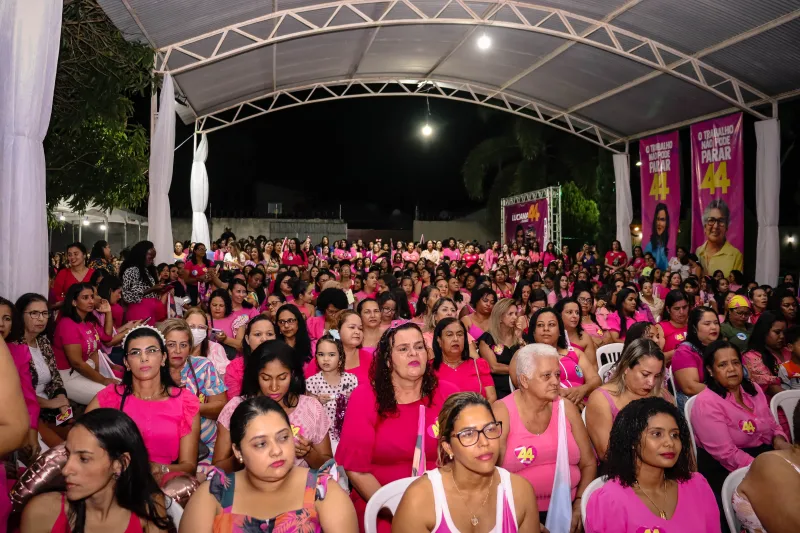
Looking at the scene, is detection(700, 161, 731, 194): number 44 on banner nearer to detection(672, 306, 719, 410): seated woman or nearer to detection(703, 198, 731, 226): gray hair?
detection(703, 198, 731, 226): gray hair

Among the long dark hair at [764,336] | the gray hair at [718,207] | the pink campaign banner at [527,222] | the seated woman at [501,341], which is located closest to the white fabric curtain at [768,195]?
the gray hair at [718,207]

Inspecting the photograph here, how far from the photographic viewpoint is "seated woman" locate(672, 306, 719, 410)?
4.43 metres

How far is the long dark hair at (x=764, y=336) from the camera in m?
4.89

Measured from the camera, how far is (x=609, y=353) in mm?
5906

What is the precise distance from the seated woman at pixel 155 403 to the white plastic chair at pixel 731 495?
2501 millimetres

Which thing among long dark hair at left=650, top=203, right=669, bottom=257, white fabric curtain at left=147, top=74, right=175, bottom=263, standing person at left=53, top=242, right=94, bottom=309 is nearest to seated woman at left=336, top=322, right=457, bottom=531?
standing person at left=53, top=242, right=94, bottom=309

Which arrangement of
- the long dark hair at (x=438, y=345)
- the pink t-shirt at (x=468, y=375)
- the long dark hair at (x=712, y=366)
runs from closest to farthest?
the long dark hair at (x=712, y=366) → the pink t-shirt at (x=468, y=375) → the long dark hair at (x=438, y=345)

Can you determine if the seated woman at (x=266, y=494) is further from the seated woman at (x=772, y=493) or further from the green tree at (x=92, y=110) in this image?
the green tree at (x=92, y=110)

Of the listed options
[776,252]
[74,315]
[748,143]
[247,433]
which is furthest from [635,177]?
[247,433]

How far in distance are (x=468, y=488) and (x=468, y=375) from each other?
1847 mm

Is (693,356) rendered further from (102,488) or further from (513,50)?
(513,50)

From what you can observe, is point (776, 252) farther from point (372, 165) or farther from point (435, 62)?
point (372, 165)

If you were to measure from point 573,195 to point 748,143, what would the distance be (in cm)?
559

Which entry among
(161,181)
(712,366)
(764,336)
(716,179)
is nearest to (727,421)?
(712,366)
